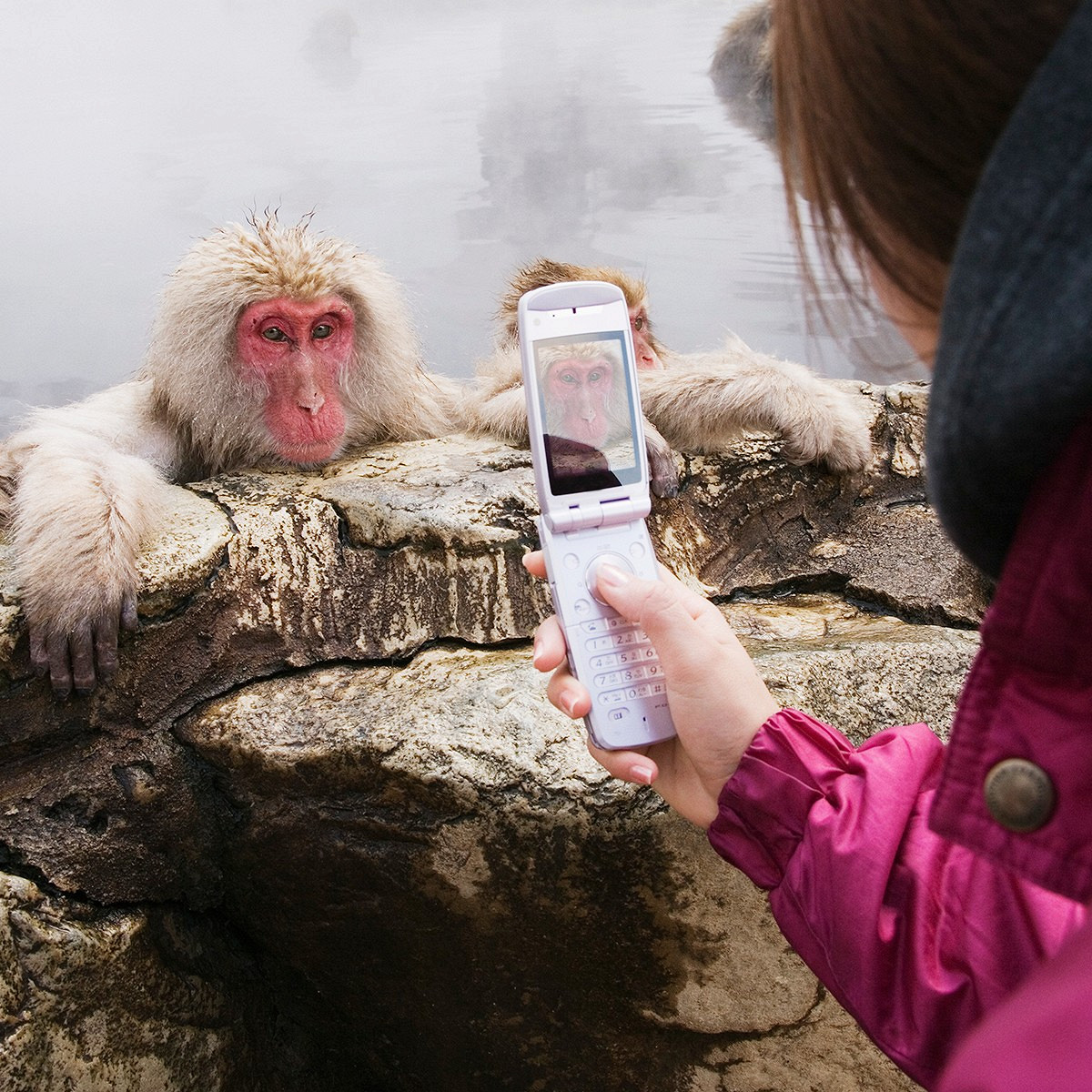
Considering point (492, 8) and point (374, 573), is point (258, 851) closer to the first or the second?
point (374, 573)

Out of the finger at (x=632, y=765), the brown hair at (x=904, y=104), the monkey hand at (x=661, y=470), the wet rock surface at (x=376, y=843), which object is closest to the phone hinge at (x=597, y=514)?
the finger at (x=632, y=765)

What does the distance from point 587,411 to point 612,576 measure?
191 millimetres

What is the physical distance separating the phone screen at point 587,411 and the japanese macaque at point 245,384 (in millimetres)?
990

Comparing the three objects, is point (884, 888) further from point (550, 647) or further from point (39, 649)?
point (39, 649)

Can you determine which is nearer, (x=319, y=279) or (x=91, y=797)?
(x=91, y=797)

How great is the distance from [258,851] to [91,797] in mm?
266

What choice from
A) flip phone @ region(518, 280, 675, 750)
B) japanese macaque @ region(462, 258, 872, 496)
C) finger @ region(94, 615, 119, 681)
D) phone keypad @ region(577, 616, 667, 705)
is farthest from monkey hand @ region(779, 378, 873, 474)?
finger @ region(94, 615, 119, 681)

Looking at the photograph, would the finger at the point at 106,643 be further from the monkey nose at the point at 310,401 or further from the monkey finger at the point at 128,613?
the monkey nose at the point at 310,401

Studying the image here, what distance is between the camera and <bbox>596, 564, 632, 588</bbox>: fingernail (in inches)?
43.8

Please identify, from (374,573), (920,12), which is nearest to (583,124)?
(374,573)

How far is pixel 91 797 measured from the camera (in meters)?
1.63

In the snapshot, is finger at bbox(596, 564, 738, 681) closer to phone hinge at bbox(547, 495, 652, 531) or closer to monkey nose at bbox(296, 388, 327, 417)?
phone hinge at bbox(547, 495, 652, 531)

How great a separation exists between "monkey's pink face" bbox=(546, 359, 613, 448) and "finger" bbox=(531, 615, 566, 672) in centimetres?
21

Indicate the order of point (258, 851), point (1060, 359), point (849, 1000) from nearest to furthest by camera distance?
1. point (1060, 359)
2. point (849, 1000)
3. point (258, 851)
